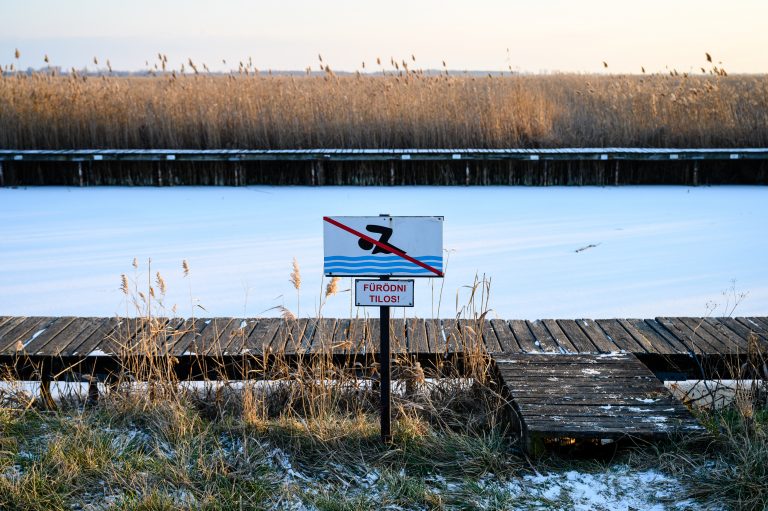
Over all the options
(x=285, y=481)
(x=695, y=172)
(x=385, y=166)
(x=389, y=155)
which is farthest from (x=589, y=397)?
(x=695, y=172)

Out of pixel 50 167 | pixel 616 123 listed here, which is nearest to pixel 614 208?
pixel 616 123

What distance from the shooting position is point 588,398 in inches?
108

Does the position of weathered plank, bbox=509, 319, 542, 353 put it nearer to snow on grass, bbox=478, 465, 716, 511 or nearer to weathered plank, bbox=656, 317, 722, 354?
weathered plank, bbox=656, 317, 722, 354

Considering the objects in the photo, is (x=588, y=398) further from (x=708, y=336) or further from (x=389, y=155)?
(x=389, y=155)

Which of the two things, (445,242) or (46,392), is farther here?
(445,242)

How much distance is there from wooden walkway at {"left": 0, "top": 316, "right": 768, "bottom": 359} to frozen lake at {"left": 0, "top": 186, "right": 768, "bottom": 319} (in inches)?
24.5

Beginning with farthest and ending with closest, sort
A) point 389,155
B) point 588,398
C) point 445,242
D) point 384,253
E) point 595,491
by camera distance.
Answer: point 389,155 < point 445,242 < point 588,398 < point 384,253 < point 595,491

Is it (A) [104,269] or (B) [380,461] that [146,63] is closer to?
(A) [104,269]

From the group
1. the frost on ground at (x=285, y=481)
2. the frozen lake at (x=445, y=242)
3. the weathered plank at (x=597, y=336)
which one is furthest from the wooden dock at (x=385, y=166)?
the frost on ground at (x=285, y=481)

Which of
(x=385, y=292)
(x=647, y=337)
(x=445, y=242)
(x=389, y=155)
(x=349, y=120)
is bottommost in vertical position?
(x=647, y=337)

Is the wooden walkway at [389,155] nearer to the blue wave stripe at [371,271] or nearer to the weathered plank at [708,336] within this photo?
the weathered plank at [708,336]

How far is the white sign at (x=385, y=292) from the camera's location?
8.22 ft

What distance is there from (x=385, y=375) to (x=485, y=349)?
0.77 meters

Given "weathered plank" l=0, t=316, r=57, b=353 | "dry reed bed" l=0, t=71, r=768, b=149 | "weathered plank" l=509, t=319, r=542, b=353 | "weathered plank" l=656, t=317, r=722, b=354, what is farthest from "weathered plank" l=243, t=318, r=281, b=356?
"dry reed bed" l=0, t=71, r=768, b=149
